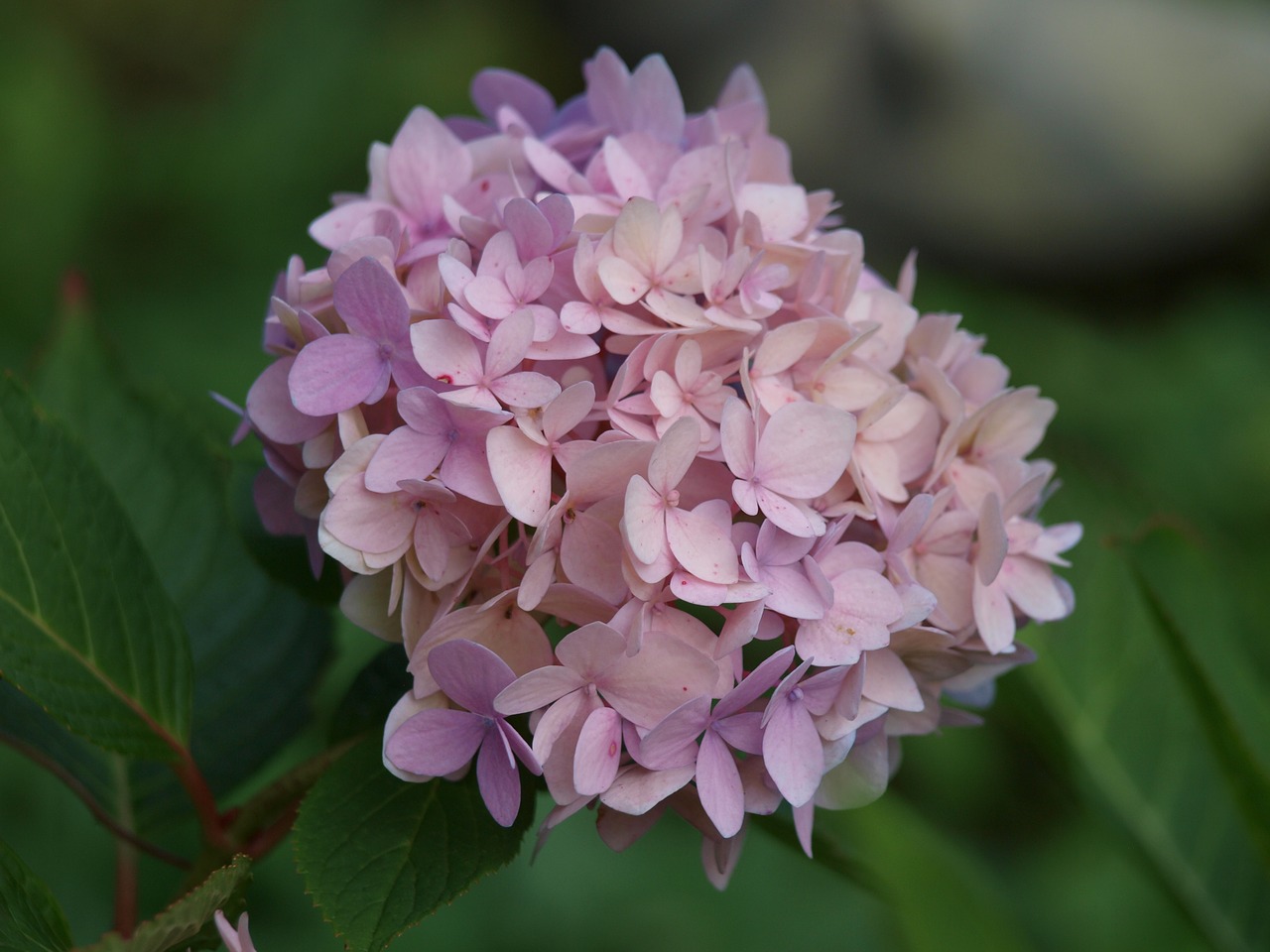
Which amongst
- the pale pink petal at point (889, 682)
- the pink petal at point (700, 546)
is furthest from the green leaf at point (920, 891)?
the pink petal at point (700, 546)

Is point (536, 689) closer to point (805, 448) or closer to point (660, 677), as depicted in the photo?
point (660, 677)

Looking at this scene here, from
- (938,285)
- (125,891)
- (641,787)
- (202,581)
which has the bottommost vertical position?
(938,285)

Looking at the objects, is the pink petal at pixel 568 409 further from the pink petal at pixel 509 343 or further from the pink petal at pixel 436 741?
the pink petal at pixel 436 741

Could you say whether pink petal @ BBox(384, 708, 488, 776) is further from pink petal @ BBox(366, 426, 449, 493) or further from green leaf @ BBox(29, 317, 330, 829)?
green leaf @ BBox(29, 317, 330, 829)

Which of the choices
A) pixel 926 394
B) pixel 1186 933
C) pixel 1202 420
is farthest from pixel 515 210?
pixel 1202 420

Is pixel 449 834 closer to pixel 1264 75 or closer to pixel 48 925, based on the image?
pixel 48 925

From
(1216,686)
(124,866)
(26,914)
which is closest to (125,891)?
(124,866)
